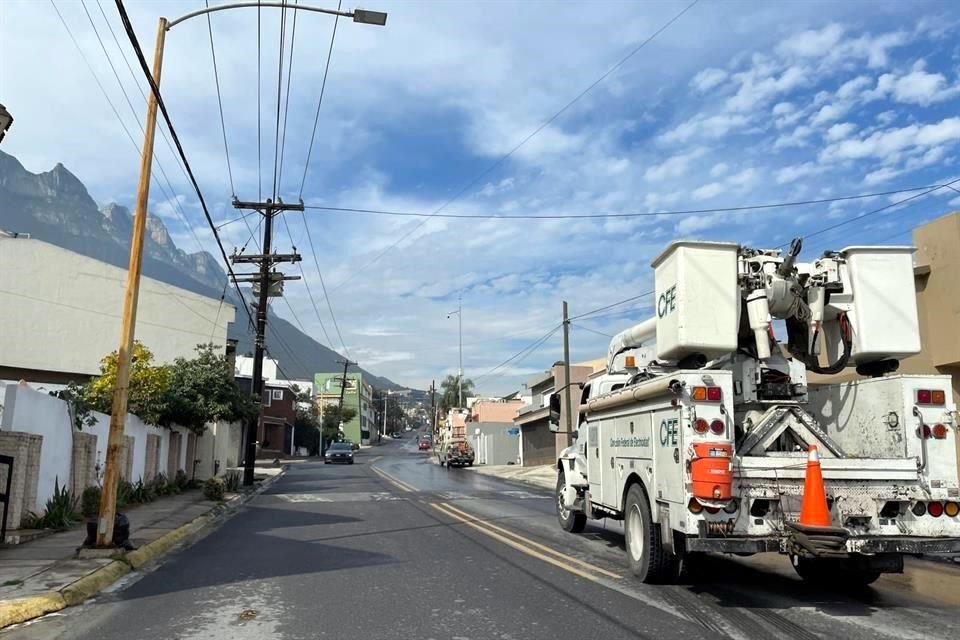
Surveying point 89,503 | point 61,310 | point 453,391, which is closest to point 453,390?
point 453,391

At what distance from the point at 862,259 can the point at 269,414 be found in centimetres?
7094

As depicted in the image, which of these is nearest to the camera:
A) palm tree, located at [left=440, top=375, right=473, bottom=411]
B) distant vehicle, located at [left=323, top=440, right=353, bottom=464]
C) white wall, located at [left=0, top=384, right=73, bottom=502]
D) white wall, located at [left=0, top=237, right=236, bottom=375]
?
white wall, located at [left=0, top=384, right=73, bottom=502]

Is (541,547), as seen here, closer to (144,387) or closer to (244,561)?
(244,561)

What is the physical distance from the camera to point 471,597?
7.65m

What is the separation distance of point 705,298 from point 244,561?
703 cm

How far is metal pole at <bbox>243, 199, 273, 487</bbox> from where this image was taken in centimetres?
2747

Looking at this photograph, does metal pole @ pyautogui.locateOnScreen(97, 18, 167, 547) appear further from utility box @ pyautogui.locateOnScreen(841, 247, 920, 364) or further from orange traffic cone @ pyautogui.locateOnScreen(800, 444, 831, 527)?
utility box @ pyautogui.locateOnScreen(841, 247, 920, 364)

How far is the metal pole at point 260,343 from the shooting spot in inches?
1081

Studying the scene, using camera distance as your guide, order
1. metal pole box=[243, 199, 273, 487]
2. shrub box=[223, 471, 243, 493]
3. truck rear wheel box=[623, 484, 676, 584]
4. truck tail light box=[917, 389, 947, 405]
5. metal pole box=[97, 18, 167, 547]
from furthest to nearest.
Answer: metal pole box=[243, 199, 273, 487], shrub box=[223, 471, 243, 493], metal pole box=[97, 18, 167, 547], truck rear wheel box=[623, 484, 676, 584], truck tail light box=[917, 389, 947, 405]

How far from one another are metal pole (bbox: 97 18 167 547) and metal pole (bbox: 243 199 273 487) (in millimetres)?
16143

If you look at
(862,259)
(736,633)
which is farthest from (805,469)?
(862,259)

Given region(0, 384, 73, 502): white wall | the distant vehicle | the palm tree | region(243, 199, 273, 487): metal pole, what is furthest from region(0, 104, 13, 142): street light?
the palm tree

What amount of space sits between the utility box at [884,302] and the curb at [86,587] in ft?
27.9

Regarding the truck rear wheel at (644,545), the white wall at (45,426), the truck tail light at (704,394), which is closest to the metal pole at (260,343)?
the white wall at (45,426)
